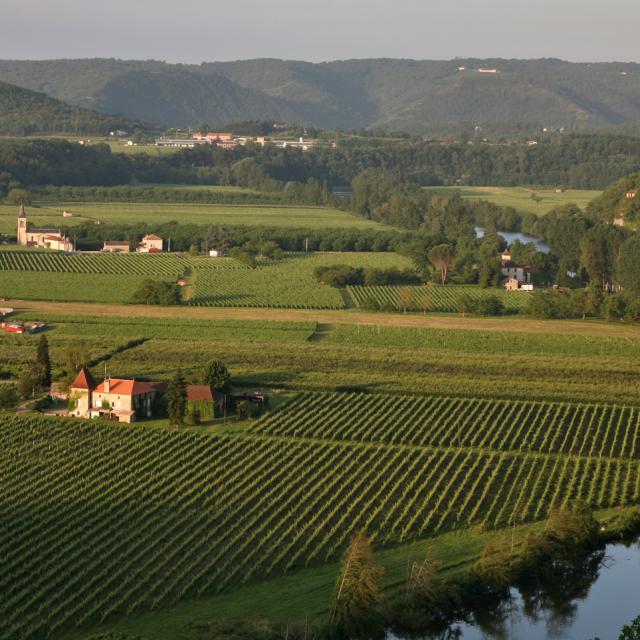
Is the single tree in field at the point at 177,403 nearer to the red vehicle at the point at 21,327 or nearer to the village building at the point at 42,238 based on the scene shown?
the red vehicle at the point at 21,327

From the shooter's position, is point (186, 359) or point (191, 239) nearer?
point (186, 359)

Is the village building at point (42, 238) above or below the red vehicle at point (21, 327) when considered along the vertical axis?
above

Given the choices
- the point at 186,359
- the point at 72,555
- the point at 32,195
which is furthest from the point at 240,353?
the point at 32,195

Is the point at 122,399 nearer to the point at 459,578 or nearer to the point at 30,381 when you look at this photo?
the point at 30,381

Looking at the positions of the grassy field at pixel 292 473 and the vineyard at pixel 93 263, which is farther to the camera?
the vineyard at pixel 93 263

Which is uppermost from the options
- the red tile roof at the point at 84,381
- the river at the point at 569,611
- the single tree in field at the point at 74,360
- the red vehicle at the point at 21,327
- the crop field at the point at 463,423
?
the red tile roof at the point at 84,381

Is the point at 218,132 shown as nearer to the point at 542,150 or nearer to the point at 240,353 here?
the point at 542,150

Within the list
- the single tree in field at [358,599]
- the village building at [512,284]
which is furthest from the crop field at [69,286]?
the single tree in field at [358,599]
